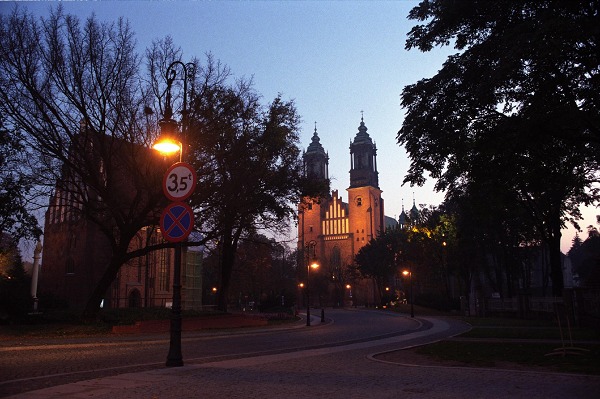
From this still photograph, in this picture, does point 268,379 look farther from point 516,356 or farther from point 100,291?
point 100,291

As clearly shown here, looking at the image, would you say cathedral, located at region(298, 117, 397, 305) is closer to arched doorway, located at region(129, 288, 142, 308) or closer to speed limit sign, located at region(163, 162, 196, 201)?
arched doorway, located at region(129, 288, 142, 308)

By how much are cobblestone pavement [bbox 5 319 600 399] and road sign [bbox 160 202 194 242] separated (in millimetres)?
2928

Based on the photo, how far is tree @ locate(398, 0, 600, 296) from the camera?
582 inches

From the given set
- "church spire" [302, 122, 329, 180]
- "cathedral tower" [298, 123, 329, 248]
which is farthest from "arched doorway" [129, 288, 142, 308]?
"church spire" [302, 122, 329, 180]

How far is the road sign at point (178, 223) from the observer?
11.4m

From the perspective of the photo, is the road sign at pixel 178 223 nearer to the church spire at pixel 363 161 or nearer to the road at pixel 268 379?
the road at pixel 268 379

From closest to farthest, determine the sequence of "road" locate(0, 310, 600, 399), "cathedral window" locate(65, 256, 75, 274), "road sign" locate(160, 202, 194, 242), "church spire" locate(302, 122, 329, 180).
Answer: "road" locate(0, 310, 600, 399), "road sign" locate(160, 202, 194, 242), "cathedral window" locate(65, 256, 75, 274), "church spire" locate(302, 122, 329, 180)

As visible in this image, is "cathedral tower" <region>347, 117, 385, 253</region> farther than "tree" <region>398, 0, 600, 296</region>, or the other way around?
"cathedral tower" <region>347, 117, 385, 253</region>

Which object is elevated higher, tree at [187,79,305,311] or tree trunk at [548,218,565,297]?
tree at [187,79,305,311]

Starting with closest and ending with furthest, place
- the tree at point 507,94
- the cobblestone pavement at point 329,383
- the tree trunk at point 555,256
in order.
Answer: the cobblestone pavement at point 329,383 < the tree at point 507,94 < the tree trunk at point 555,256

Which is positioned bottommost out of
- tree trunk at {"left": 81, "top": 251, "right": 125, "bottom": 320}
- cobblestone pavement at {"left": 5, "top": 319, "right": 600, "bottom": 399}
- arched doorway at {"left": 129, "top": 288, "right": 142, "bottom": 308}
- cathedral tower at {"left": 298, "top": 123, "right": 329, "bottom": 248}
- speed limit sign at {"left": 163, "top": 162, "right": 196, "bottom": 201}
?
arched doorway at {"left": 129, "top": 288, "right": 142, "bottom": 308}

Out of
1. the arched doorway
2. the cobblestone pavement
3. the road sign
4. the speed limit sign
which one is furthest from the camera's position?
the arched doorway

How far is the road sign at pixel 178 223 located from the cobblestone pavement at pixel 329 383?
9.61 feet

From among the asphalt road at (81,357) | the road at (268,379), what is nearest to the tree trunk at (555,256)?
the asphalt road at (81,357)
